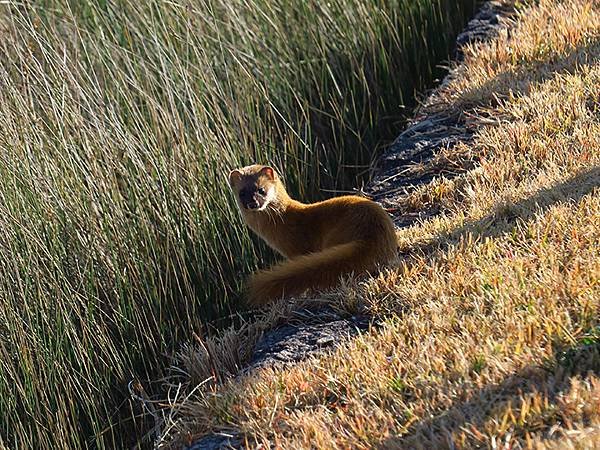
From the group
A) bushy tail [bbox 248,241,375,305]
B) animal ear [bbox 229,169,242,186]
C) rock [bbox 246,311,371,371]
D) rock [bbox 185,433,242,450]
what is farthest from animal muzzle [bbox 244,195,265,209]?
rock [bbox 185,433,242,450]

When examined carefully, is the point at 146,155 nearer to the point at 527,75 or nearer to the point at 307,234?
the point at 307,234

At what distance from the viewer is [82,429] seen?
4.18 metres

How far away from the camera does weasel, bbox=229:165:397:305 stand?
13.0ft

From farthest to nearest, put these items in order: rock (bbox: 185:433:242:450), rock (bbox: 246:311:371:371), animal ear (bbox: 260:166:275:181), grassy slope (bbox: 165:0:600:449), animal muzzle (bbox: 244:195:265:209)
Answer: animal ear (bbox: 260:166:275:181), animal muzzle (bbox: 244:195:265:209), rock (bbox: 246:311:371:371), rock (bbox: 185:433:242:450), grassy slope (bbox: 165:0:600:449)

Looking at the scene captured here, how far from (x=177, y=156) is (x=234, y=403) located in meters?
1.87

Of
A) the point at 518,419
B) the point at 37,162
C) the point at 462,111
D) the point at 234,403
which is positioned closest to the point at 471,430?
the point at 518,419

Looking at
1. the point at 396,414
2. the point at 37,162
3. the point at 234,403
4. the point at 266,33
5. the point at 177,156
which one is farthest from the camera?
the point at 266,33

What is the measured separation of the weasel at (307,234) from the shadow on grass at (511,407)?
1235 mm

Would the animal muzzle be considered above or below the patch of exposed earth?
above

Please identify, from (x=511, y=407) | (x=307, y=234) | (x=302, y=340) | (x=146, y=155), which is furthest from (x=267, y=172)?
(x=511, y=407)

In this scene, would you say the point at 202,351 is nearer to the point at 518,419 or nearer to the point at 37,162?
the point at 37,162

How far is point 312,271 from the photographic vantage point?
3.96m

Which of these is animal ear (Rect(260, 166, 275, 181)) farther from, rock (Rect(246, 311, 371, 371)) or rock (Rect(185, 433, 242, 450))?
rock (Rect(185, 433, 242, 450))

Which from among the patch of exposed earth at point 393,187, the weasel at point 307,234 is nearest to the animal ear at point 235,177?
the weasel at point 307,234
